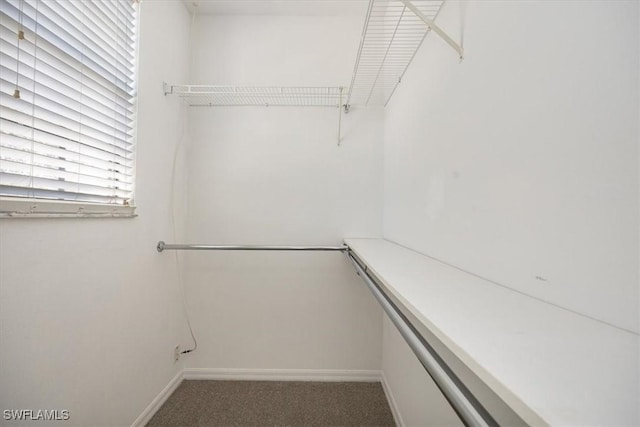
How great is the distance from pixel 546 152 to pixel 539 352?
424 millimetres

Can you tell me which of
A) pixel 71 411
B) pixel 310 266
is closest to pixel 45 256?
pixel 71 411

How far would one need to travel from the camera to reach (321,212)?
5.98ft

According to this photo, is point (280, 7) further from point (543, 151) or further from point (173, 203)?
point (543, 151)

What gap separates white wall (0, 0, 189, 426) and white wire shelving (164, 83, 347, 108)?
7.2 inches

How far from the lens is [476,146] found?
760 millimetres

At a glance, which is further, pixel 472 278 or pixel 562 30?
pixel 472 278

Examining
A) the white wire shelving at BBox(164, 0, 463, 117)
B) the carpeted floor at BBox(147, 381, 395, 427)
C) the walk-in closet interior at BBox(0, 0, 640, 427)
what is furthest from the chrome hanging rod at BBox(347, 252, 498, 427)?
the carpeted floor at BBox(147, 381, 395, 427)

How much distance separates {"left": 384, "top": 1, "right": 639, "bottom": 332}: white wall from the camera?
0.39m

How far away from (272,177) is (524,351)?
169 cm

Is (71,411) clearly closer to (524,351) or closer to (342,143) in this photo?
(524,351)

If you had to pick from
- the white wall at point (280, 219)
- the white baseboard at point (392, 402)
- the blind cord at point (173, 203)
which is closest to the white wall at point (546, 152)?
the white wall at point (280, 219)

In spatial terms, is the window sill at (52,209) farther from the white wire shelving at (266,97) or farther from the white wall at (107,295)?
the white wire shelving at (266,97)

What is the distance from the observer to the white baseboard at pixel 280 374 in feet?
5.83

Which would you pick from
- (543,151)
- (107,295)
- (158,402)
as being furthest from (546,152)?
(158,402)
